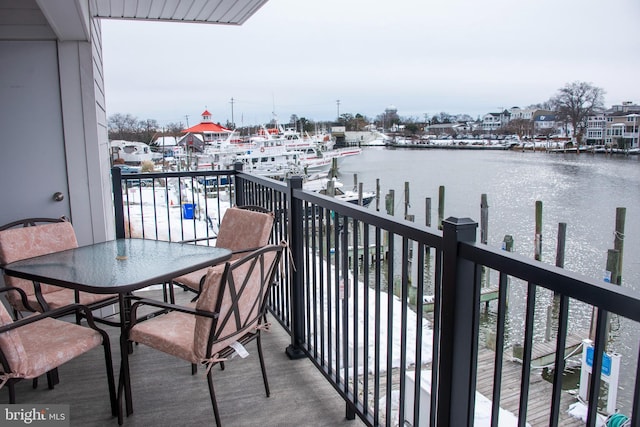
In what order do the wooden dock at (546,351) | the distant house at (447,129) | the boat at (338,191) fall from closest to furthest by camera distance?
the wooden dock at (546,351), the boat at (338,191), the distant house at (447,129)

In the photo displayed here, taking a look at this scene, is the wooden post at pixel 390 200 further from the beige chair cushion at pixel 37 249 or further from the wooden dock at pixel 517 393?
the beige chair cushion at pixel 37 249

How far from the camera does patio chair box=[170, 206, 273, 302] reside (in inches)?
112

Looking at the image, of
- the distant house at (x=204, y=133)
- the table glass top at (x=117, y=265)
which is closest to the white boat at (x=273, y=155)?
the distant house at (x=204, y=133)

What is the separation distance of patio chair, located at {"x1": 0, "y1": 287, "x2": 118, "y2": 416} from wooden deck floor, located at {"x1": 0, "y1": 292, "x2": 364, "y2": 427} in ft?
0.59

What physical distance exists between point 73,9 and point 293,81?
3979 cm

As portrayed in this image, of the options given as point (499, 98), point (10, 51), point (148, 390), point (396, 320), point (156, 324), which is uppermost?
point (499, 98)

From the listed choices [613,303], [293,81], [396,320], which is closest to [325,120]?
[293,81]

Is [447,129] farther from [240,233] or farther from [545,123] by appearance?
[240,233]

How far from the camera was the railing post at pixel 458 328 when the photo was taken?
127cm

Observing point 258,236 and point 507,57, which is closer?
point 258,236

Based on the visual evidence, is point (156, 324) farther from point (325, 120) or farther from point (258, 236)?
point (325, 120)

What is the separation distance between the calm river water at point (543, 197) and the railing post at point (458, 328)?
672cm

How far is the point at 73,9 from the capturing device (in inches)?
102

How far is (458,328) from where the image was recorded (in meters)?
1.30
